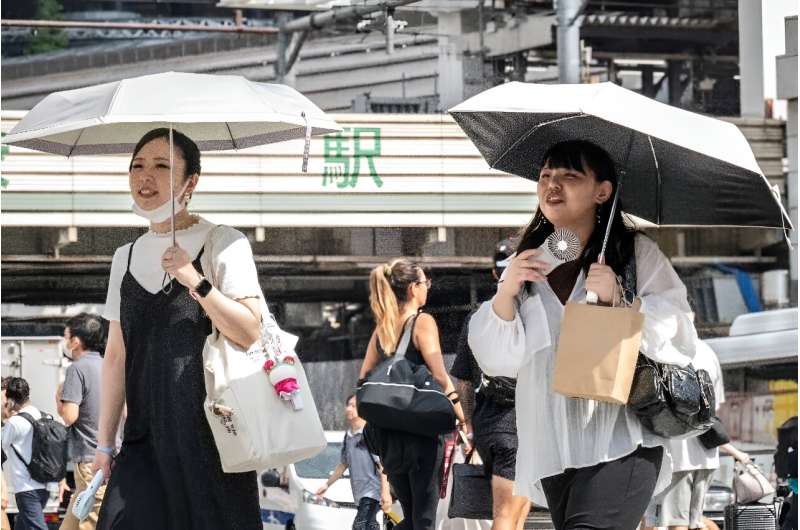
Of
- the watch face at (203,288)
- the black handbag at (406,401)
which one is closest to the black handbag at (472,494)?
the black handbag at (406,401)

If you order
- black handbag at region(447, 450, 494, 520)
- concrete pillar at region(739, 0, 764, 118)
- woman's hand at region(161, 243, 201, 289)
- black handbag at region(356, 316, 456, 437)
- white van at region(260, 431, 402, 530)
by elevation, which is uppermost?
concrete pillar at region(739, 0, 764, 118)

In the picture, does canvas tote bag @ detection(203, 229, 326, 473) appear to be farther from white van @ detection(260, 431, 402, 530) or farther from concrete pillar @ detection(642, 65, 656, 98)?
concrete pillar @ detection(642, 65, 656, 98)

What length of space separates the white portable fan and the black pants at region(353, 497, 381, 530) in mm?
7114

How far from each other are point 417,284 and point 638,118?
366 cm

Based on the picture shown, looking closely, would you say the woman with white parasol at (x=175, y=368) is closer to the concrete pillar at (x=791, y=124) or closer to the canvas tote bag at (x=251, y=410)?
the canvas tote bag at (x=251, y=410)

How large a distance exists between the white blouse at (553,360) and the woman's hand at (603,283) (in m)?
0.10

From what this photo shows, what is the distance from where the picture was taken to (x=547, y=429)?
540 cm

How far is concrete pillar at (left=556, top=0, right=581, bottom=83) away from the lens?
2519 centimetres

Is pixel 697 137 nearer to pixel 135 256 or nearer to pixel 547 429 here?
pixel 547 429

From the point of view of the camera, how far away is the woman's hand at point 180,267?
558 centimetres

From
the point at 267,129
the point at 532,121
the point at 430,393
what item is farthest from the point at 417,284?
the point at 532,121

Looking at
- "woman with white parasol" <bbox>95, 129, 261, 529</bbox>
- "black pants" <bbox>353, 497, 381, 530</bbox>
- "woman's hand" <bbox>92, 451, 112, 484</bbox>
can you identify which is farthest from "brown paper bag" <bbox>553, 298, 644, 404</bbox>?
"black pants" <bbox>353, 497, 381, 530</bbox>

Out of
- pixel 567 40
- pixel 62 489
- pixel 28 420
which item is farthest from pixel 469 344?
pixel 567 40

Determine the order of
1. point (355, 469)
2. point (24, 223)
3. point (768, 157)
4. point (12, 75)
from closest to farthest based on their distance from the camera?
point (355, 469)
point (24, 223)
point (768, 157)
point (12, 75)
